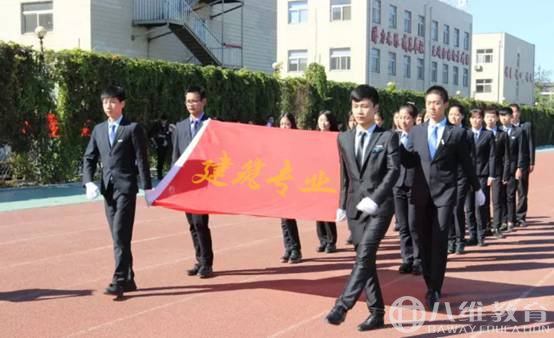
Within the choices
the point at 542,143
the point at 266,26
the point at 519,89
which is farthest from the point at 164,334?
the point at 519,89

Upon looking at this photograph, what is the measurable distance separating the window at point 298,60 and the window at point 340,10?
123 inches

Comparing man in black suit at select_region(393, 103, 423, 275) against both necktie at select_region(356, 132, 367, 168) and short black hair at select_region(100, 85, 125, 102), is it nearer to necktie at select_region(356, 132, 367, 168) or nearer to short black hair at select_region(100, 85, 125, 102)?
necktie at select_region(356, 132, 367, 168)

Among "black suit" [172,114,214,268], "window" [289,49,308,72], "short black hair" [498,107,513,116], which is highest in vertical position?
"window" [289,49,308,72]

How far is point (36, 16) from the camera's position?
28.4 metres

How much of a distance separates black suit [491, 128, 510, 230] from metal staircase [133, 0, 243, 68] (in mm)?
19156

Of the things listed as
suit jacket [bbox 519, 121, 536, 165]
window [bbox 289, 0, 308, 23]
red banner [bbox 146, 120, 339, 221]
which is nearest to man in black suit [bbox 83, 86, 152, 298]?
red banner [bbox 146, 120, 339, 221]

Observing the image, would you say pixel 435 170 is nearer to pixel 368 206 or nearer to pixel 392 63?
pixel 368 206

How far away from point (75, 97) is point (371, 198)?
14299 millimetres

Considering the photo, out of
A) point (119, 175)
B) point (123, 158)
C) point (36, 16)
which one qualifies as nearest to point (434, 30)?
point (36, 16)

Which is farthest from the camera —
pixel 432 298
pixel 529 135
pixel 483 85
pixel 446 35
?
pixel 483 85

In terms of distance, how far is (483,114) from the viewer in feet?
34.2

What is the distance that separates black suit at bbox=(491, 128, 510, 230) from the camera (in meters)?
10.8

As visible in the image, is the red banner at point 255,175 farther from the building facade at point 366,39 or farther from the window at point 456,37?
the window at point 456,37

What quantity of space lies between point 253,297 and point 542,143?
56.9m
